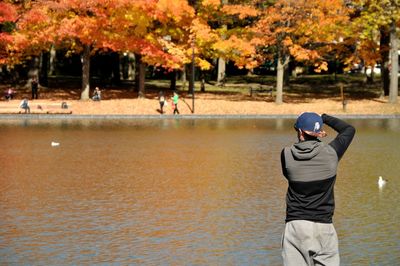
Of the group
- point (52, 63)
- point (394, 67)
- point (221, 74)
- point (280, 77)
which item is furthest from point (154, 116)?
point (52, 63)

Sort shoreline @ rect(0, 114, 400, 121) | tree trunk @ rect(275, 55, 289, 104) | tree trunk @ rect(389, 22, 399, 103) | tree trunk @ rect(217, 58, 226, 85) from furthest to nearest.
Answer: tree trunk @ rect(217, 58, 226, 85)
tree trunk @ rect(275, 55, 289, 104)
tree trunk @ rect(389, 22, 399, 103)
shoreline @ rect(0, 114, 400, 121)

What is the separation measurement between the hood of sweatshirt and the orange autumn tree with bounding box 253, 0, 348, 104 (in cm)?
4388

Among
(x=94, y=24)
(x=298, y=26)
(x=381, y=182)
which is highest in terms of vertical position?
(x=298, y=26)

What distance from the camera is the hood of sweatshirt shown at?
6.86m

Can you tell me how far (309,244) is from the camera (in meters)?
6.74

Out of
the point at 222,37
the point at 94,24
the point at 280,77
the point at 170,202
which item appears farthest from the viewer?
the point at 222,37

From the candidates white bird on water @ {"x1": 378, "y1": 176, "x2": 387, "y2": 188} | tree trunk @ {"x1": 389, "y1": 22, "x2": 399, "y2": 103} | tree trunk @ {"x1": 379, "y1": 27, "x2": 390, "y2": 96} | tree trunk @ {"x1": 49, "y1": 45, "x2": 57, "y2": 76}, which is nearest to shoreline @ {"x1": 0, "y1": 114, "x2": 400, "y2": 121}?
tree trunk @ {"x1": 389, "y1": 22, "x2": 399, "y2": 103}

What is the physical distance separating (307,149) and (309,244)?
72 centimetres

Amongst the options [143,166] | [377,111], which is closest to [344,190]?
[143,166]

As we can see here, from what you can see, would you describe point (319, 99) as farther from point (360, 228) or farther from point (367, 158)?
point (360, 228)

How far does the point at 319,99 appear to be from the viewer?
2197 inches

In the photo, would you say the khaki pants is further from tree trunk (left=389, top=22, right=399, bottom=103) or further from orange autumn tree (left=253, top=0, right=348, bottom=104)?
orange autumn tree (left=253, top=0, right=348, bottom=104)

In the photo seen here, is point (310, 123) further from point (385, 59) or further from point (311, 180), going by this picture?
point (385, 59)

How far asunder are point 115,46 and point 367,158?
28.5m
